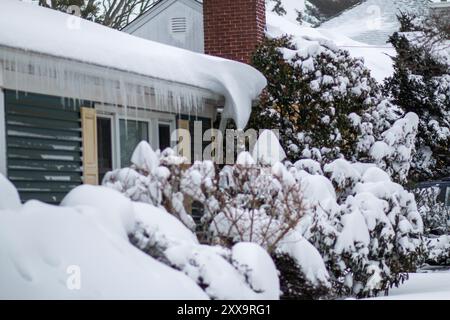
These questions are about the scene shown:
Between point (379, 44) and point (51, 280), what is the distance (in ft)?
92.6

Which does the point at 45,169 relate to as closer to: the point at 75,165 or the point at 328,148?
the point at 75,165

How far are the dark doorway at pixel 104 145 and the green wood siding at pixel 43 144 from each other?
67 centimetres

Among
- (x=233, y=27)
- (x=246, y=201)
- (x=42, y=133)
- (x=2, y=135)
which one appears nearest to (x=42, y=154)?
(x=42, y=133)

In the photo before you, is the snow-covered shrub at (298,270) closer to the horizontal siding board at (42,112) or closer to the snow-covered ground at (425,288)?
the snow-covered ground at (425,288)

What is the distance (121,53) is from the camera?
11258mm

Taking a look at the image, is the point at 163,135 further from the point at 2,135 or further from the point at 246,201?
the point at 246,201

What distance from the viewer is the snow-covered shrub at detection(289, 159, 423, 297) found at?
33.4ft

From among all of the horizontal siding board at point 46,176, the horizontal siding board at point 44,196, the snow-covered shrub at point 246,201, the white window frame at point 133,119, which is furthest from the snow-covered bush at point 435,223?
the horizontal siding board at point 44,196

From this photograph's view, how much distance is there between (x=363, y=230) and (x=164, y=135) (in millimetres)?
4289

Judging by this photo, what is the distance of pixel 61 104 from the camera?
11023 millimetres

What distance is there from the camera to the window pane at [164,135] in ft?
44.0

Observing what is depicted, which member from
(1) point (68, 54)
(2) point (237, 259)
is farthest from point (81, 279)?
(1) point (68, 54)
